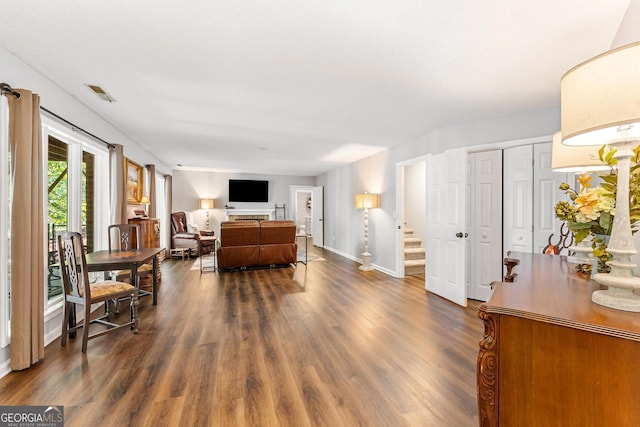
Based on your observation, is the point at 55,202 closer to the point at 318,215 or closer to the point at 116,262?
the point at 116,262

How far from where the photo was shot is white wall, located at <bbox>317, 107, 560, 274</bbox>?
3.43m

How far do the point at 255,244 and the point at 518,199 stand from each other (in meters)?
4.36

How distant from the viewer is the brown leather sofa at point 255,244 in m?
5.29

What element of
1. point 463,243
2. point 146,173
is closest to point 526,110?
point 463,243

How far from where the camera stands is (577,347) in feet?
3.11

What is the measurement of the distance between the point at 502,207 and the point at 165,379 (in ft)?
13.5

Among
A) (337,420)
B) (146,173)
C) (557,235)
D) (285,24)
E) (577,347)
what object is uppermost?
(285,24)

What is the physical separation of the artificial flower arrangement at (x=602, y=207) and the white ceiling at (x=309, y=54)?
109 centimetres

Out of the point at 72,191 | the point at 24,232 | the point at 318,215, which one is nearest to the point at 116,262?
the point at 24,232

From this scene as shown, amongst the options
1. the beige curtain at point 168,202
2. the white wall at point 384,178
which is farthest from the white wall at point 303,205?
the beige curtain at point 168,202

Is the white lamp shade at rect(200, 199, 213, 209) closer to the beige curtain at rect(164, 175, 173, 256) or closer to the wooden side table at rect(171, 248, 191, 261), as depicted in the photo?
the beige curtain at rect(164, 175, 173, 256)

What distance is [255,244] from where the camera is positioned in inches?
215

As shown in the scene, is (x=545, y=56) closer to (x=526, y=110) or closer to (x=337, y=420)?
(x=526, y=110)

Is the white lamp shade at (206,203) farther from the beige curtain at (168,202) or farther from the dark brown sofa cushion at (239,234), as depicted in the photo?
the dark brown sofa cushion at (239,234)
